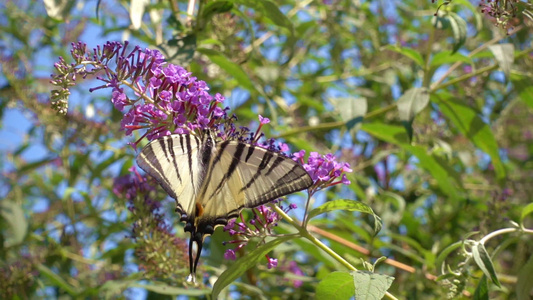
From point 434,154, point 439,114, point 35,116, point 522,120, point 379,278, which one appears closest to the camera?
point 379,278

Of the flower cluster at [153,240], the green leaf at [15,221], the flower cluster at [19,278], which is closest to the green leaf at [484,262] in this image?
the flower cluster at [153,240]

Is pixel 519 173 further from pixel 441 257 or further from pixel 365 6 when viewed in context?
pixel 441 257

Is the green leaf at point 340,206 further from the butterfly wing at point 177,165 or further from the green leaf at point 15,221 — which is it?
the green leaf at point 15,221

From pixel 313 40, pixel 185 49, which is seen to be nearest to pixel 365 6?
pixel 313 40

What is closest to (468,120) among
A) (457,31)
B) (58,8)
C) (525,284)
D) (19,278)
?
(457,31)

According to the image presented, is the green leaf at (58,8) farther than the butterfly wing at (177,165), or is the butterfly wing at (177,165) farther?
the green leaf at (58,8)

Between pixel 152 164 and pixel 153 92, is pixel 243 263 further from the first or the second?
pixel 153 92

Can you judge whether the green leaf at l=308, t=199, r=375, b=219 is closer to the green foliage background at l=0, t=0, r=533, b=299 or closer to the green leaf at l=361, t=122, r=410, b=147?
the green foliage background at l=0, t=0, r=533, b=299
